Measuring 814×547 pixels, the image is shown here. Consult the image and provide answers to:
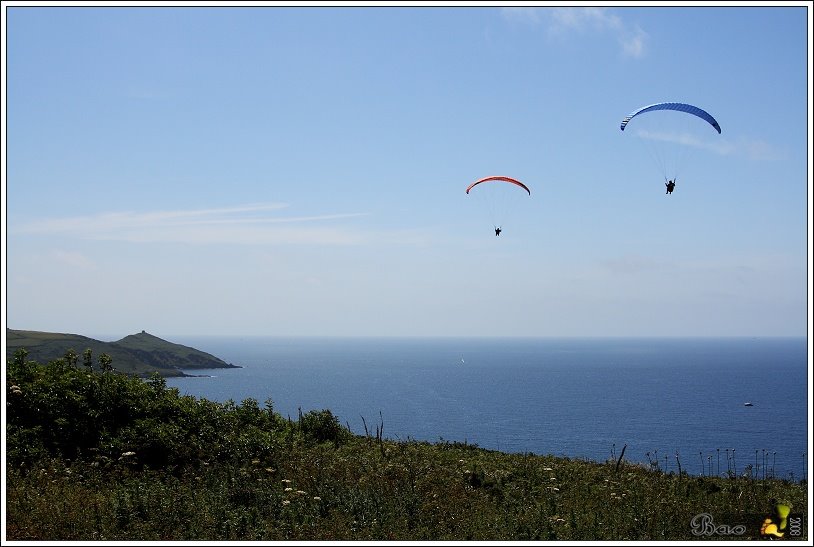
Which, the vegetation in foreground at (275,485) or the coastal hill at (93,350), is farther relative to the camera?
the coastal hill at (93,350)

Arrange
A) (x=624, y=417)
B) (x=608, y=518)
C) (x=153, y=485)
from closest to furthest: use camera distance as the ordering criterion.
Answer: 1. (x=608, y=518)
2. (x=153, y=485)
3. (x=624, y=417)

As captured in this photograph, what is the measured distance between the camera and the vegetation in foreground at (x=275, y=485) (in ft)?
43.7

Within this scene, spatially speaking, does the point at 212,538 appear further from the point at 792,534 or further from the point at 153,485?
the point at 792,534

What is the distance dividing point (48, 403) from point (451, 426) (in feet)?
363

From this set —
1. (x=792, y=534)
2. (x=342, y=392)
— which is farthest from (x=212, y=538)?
(x=342, y=392)

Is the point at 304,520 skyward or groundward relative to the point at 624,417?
skyward

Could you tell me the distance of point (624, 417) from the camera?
142 meters

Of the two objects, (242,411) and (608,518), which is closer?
(608,518)

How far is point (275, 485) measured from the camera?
1645 centimetres

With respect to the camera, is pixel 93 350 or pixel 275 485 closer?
pixel 275 485

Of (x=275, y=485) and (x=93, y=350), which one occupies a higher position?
(x=275, y=485)

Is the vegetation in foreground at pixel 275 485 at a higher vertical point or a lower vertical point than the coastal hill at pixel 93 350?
higher

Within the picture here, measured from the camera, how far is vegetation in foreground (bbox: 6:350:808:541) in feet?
43.7

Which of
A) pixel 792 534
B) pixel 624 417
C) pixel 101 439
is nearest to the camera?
pixel 792 534
